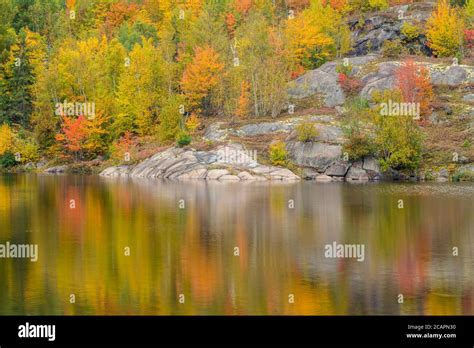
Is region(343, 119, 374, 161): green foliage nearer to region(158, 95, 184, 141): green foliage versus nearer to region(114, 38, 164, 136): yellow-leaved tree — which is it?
region(158, 95, 184, 141): green foliage

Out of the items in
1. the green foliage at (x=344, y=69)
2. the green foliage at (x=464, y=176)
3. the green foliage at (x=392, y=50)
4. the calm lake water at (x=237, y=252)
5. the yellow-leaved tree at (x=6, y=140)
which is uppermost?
the green foliage at (x=392, y=50)

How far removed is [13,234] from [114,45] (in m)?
80.1

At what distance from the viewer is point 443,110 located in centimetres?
8375

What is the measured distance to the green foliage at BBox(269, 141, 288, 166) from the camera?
7669 centimetres

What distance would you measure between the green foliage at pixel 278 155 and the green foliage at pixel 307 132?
2291mm

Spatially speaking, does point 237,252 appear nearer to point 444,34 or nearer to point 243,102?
point 243,102

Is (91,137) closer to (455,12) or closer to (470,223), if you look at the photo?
(455,12)

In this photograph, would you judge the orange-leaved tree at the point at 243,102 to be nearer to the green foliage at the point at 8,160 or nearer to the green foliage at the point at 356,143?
the green foliage at the point at 356,143

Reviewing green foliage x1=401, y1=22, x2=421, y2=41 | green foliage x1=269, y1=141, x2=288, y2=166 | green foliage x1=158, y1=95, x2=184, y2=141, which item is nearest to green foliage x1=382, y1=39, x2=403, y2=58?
green foliage x1=401, y1=22, x2=421, y2=41

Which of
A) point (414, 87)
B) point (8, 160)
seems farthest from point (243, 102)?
point (8, 160)

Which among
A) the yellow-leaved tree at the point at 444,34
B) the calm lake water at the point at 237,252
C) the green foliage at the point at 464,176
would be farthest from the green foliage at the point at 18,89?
the green foliage at the point at 464,176

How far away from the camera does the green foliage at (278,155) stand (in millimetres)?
76688

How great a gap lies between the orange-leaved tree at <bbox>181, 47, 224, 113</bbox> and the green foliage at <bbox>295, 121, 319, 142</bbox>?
2133cm
